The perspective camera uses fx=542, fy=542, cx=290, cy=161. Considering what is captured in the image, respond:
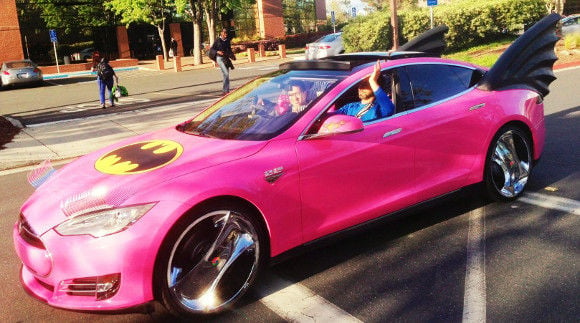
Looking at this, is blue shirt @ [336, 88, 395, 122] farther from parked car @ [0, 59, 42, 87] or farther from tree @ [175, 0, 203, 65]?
tree @ [175, 0, 203, 65]

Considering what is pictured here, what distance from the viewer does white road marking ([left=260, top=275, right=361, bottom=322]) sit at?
3275 mm

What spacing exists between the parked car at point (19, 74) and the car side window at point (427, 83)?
26.6 m

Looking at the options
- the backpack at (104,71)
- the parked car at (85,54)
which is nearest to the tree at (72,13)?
the parked car at (85,54)

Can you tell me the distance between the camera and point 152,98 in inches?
693

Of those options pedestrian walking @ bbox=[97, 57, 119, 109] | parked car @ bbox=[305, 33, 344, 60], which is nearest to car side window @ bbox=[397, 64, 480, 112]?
pedestrian walking @ bbox=[97, 57, 119, 109]

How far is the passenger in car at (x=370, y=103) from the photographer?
4.15 metres

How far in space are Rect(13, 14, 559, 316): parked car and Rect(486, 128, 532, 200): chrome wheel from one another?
13mm

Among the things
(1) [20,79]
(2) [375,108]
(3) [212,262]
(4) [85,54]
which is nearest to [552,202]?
(2) [375,108]

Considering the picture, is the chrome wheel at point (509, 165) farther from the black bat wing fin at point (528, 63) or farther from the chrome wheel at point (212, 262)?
the chrome wheel at point (212, 262)

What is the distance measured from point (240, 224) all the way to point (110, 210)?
2.59 feet

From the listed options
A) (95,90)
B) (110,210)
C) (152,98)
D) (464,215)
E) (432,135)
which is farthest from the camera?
(95,90)

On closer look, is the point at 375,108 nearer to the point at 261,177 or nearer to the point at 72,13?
the point at 261,177

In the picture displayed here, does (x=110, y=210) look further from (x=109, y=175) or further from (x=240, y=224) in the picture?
(x=240, y=224)

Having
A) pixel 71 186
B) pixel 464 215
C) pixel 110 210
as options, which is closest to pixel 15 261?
pixel 71 186
